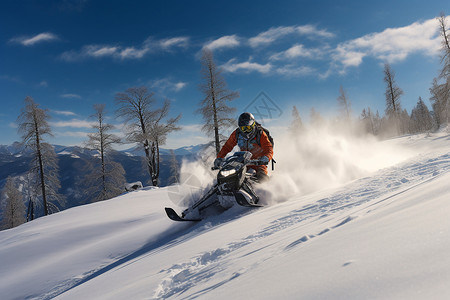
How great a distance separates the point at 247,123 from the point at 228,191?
84.1 inches

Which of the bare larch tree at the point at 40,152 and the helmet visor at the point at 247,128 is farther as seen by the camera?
the bare larch tree at the point at 40,152

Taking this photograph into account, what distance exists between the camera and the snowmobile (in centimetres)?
483

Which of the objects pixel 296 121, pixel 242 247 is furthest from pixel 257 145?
pixel 296 121

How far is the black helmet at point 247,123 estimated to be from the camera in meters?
6.23

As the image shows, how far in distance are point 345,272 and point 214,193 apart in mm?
4160

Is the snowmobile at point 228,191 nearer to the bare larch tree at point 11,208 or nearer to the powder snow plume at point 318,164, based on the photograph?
the powder snow plume at point 318,164

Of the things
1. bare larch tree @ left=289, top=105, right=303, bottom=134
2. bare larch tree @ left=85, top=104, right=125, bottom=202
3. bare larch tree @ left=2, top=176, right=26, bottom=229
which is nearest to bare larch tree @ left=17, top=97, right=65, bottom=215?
bare larch tree @ left=85, top=104, right=125, bottom=202

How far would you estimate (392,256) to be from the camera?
1125 mm

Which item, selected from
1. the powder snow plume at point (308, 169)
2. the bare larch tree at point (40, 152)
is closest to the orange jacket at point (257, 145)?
the powder snow plume at point (308, 169)

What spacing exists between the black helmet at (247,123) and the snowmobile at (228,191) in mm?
1018

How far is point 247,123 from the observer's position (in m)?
6.22

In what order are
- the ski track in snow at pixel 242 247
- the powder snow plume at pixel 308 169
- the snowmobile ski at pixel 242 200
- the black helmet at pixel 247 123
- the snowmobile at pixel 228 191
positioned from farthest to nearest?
the black helmet at pixel 247 123, the powder snow plume at pixel 308 169, the snowmobile at pixel 228 191, the snowmobile ski at pixel 242 200, the ski track in snow at pixel 242 247

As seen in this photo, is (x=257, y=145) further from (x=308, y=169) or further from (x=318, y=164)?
(x=318, y=164)

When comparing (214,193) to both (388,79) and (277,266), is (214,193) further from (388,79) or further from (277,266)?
(388,79)
